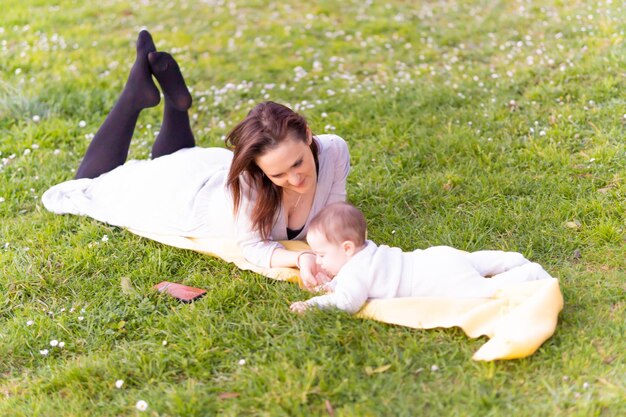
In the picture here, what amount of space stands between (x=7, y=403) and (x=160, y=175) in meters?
2.07

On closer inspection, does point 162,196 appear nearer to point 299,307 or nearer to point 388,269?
point 299,307

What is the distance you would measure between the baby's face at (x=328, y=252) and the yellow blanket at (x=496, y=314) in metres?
0.33

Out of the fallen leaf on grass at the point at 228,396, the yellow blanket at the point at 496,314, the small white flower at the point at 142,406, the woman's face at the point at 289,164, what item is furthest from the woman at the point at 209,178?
the small white flower at the point at 142,406

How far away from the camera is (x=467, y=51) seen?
26.7ft

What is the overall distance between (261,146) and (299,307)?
973 millimetres

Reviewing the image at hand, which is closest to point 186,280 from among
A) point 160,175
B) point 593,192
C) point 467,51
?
point 160,175

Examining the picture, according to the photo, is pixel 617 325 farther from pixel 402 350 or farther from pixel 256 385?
pixel 256 385

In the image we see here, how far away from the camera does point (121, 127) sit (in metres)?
5.67

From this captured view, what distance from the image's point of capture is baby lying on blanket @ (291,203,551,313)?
3.88 metres

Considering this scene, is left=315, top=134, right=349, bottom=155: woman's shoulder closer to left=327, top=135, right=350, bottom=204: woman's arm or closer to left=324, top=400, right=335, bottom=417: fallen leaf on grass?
left=327, top=135, right=350, bottom=204: woman's arm

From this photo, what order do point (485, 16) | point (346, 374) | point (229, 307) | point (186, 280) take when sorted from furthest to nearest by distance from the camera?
1. point (485, 16)
2. point (186, 280)
3. point (229, 307)
4. point (346, 374)

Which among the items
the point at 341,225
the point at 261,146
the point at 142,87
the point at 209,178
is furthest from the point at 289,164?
the point at 142,87

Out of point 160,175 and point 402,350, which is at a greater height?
point 160,175

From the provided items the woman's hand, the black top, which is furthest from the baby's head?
the black top
